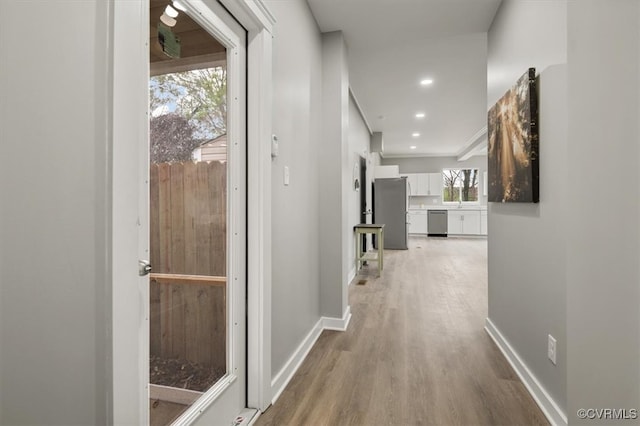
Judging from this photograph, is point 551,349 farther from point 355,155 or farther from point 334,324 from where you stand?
point 355,155

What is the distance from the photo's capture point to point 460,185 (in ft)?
35.8

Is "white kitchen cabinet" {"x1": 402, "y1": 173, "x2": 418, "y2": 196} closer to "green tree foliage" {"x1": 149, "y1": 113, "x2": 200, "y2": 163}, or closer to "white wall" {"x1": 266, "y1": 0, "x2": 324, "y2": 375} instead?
"white wall" {"x1": 266, "y1": 0, "x2": 324, "y2": 375}

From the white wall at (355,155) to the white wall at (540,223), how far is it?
2.32 meters

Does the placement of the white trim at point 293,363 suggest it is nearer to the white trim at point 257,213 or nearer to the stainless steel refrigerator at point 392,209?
the white trim at point 257,213

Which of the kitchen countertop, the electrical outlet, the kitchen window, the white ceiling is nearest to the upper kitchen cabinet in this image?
the kitchen window

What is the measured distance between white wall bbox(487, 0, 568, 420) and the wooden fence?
1.60m

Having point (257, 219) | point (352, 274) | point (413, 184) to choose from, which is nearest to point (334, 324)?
point (257, 219)

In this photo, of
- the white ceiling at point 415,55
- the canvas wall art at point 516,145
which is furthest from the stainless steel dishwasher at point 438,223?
the canvas wall art at point 516,145

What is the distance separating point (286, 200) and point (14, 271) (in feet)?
4.53

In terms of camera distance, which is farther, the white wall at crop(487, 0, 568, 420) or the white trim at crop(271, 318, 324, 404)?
the white trim at crop(271, 318, 324, 404)

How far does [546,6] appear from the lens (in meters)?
1.63

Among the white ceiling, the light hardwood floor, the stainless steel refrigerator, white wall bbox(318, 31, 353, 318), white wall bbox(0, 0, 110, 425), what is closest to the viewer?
white wall bbox(0, 0, 110, 425)

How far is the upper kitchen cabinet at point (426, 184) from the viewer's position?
422 inches

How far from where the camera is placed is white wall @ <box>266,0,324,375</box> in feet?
6.23
